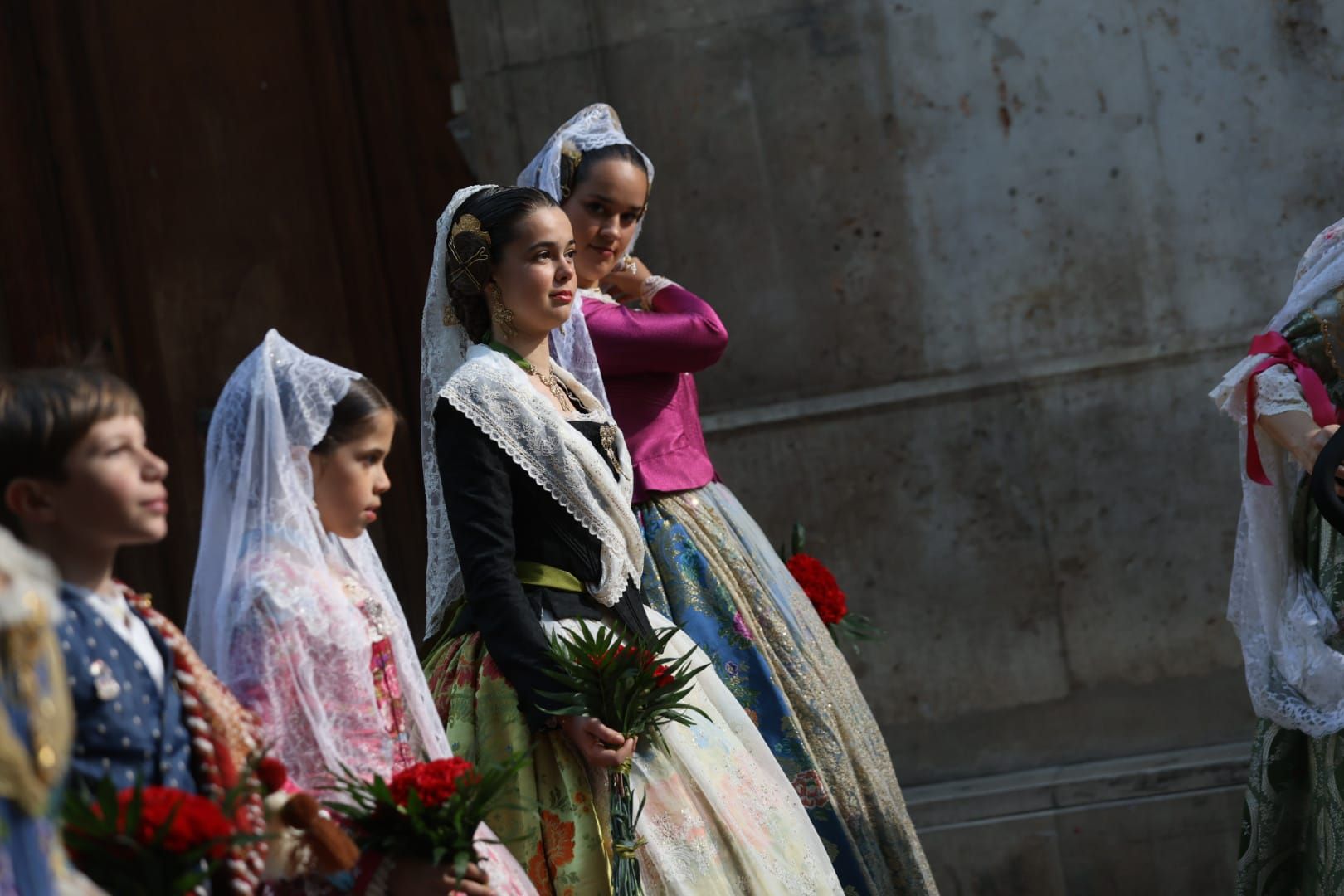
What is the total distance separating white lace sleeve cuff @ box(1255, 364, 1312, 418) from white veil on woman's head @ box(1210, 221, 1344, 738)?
1.6 inches

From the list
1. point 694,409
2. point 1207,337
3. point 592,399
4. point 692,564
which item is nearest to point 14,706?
point 592,399

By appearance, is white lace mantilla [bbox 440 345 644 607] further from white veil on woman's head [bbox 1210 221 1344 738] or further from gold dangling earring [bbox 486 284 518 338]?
white veil on woman's head [bbox 1210 221 1344 738]

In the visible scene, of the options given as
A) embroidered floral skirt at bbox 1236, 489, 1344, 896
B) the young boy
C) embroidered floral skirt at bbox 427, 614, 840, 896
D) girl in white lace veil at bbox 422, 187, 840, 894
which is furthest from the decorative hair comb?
embroidered floral skirt at bbox 1236, 489, 1344, 896

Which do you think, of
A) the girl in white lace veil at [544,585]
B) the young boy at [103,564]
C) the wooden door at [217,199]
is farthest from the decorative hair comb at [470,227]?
the wooden door at [217,199]

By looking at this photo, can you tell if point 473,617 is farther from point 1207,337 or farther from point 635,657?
point 1207,337

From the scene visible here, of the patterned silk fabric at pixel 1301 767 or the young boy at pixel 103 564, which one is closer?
the young boy at pixel 103 564

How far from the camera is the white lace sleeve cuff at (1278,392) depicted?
4.02 m

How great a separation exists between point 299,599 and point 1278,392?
248 cm

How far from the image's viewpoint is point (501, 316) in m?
3.59

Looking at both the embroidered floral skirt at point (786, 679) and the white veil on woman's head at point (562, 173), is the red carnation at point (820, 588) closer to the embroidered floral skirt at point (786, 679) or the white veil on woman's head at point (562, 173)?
the embroidered floral skirt at point (786, 679)

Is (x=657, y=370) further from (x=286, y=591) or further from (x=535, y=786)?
(x=286, y=591)

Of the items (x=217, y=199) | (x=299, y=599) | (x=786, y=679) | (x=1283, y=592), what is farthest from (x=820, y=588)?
(x=217, y=199)

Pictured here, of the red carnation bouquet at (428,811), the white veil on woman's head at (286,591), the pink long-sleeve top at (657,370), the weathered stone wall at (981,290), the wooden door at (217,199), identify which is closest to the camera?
the red carnation bouquet at (428,811)

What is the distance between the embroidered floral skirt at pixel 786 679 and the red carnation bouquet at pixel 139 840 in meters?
2.04
